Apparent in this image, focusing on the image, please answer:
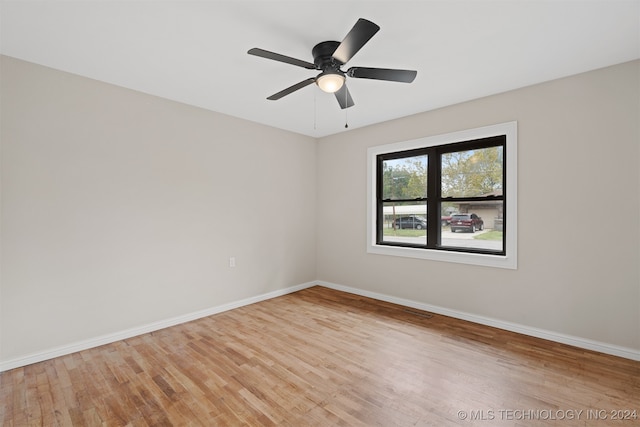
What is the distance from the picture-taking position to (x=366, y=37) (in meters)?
1.78

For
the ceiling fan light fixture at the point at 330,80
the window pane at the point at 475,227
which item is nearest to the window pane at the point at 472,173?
the window pane at the point at 475,227

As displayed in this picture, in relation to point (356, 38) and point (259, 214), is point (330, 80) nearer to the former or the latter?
point (356, 38)

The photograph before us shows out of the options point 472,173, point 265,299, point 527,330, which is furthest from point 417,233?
point 265,299

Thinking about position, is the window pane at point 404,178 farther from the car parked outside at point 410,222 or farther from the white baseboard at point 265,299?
the white baseboard at point 265,299

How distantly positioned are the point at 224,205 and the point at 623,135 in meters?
4.08

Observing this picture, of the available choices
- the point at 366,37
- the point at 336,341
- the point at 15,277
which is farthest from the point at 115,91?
the point at 336,341

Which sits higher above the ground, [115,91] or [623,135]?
[115,91]

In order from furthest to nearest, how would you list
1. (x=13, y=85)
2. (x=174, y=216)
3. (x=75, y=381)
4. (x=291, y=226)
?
(x=291, y=226) < (x=174, y=216) < (x=13, y=85) < (x=75, y=381)

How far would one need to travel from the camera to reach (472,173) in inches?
138

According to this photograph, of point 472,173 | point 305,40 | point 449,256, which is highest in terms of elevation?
point 305,40

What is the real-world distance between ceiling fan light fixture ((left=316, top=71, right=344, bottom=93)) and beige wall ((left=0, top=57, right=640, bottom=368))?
1903 millimetres

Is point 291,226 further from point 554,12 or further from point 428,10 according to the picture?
point 554,12

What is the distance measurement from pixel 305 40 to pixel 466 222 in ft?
8.99

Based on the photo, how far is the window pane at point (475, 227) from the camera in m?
3.33
